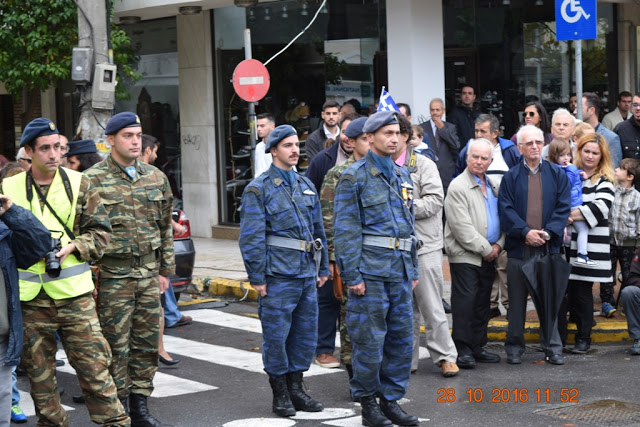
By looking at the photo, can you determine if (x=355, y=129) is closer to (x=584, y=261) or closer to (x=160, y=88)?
(x=584, y=261)

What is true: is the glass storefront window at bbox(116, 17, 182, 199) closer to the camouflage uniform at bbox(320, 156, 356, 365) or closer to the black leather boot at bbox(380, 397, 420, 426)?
the camouflage uniform at bbox(320, 156, 356, 365)

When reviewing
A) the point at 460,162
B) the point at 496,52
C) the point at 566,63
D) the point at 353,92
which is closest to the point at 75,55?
the point at 353,92

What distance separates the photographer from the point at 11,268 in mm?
5699

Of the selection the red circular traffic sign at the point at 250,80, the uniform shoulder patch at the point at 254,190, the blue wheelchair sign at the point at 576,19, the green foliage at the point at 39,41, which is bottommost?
the uniform shoulder patch at the point at 254,190

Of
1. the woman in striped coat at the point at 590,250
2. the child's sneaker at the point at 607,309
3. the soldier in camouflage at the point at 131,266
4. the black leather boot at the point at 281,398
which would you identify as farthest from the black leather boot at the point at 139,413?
the child's sneaker at the point at 607,309

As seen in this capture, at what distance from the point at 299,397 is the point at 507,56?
10.4 m

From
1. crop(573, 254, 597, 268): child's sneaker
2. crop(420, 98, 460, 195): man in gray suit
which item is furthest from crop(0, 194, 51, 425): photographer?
crop(420, 98, 460, 195): man in gray suit

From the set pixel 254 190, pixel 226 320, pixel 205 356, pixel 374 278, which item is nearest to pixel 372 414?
pixel 374 278

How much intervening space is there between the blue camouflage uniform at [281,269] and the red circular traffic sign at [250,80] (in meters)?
6.78

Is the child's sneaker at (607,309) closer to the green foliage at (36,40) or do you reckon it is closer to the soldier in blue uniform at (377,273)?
the soldier in blue uniform at (377,273)

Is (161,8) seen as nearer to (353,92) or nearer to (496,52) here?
(353,92)

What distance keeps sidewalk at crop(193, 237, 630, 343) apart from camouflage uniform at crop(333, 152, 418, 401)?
10.4 feet

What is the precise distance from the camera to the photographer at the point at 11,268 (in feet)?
18.6

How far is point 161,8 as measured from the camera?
57.5 ft
